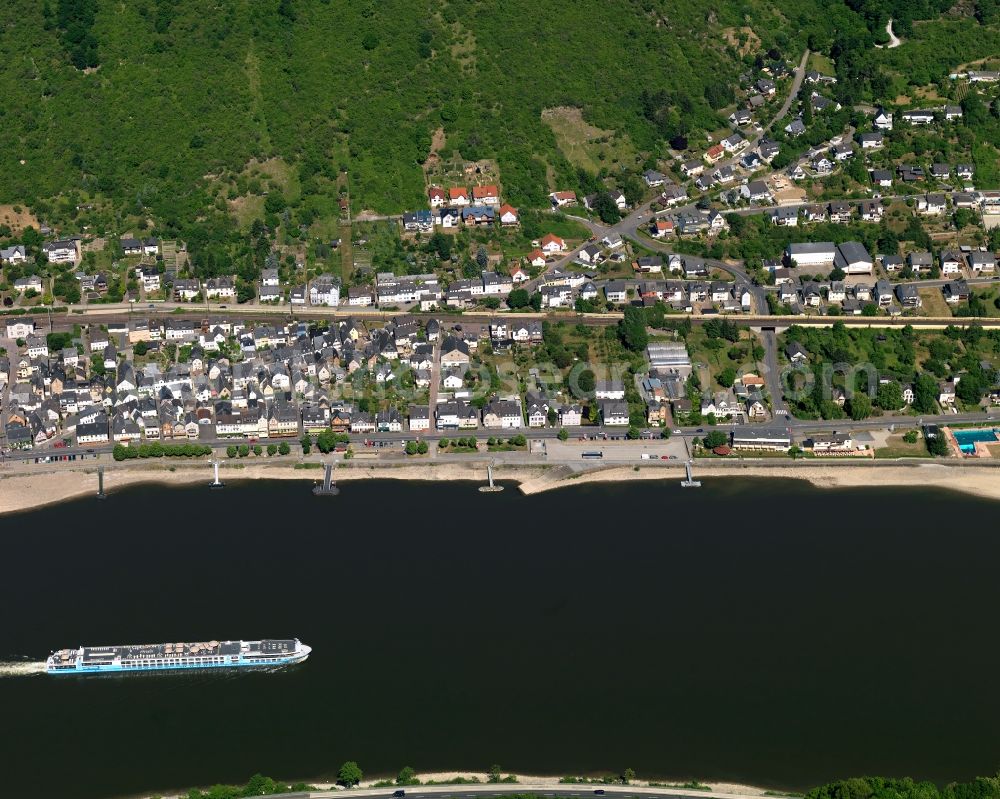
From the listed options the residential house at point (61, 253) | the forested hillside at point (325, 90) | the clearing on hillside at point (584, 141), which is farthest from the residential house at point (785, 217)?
the residential house at point (61, 253)

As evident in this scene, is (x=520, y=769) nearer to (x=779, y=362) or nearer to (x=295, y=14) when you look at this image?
(x=779, y=362)

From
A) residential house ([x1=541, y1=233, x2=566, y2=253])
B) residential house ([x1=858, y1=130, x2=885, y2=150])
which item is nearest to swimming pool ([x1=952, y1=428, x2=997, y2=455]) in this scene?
residential house ([x1=541, y1=233, x2=566, y2=253])

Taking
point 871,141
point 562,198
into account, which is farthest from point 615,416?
point 871,141

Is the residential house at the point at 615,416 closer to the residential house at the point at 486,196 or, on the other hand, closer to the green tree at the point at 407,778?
the residential house at the point at 486,196

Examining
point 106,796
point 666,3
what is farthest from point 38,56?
point 106,796

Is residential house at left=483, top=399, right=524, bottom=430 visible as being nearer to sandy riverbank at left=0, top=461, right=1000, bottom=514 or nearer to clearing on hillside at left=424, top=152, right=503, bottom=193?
sandy riverbank at left=0, top=461, right=1000, bottom=514
